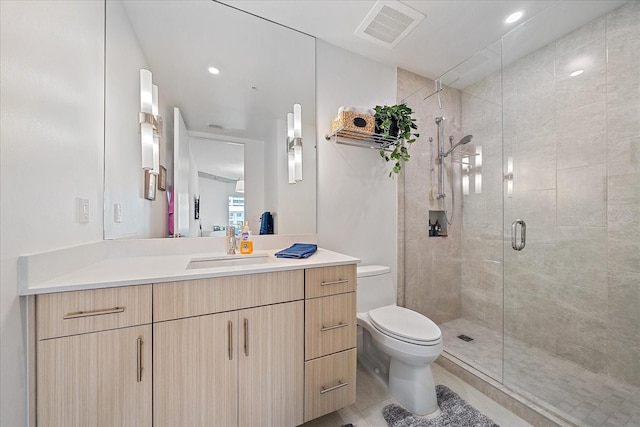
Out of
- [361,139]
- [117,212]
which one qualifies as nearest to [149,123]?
[117,212]

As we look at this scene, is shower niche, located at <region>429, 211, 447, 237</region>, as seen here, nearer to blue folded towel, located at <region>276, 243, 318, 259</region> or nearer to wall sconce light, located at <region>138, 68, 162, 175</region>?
blue folded towel, located at <region>276, 243, 318, 259</region>

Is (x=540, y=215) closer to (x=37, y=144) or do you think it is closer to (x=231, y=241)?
(x=231, y=241)

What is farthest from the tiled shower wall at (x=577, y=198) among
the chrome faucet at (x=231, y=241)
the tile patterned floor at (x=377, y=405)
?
the chrome faucet at (x=231, y=241)

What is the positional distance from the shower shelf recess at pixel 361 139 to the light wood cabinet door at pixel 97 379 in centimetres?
160

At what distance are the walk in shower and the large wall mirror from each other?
1062 millimetres

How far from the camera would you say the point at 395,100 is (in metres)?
2.25

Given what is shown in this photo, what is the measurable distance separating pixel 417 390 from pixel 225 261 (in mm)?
1328

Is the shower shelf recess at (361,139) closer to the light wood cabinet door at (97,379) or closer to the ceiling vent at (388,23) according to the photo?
the ceiling vent at (388,23)

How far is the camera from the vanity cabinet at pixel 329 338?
1179 mm

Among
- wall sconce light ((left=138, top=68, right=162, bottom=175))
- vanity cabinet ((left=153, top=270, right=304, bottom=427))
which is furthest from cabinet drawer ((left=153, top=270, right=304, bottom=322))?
wall sconce light ((left=138, top=68, right=162, bottom=175))

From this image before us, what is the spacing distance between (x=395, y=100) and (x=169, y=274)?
2.21 m

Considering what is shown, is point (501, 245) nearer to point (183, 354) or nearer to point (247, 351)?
point (247, 351)

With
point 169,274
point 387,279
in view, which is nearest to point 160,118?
point 169,274

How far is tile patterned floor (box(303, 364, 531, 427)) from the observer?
4.38ft
